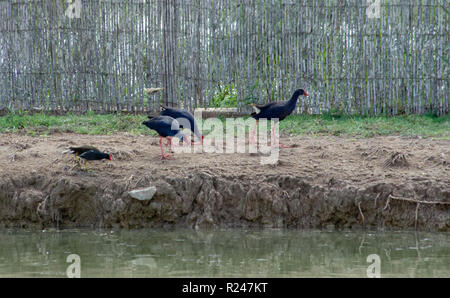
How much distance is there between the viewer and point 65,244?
690 centimetres

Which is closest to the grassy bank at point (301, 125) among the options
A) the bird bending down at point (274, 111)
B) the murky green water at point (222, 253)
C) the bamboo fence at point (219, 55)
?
the bamboo fence at point (219, 55)

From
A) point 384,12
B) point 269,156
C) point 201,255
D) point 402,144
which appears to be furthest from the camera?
point 384,12

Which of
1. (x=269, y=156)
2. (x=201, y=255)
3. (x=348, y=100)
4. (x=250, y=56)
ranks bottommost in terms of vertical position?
(x=201, y=255)

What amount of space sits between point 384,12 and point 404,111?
1.68m

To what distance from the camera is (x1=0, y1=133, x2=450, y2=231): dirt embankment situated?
7.39 metres

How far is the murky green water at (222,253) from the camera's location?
19.5ft

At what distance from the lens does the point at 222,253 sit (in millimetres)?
6516

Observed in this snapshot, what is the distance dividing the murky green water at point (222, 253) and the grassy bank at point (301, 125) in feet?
8.87

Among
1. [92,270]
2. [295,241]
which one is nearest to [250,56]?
[295,241]

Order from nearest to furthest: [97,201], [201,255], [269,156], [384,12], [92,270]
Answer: [92,270] → [201,255] → [97,201] → [269,156] → [384,12]

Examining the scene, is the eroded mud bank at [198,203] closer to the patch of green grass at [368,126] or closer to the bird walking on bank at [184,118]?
the bird walking on bank at [184,118]

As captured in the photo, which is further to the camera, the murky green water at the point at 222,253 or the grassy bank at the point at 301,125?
the grassy bank at the point at 301,125

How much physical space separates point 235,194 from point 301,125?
303 cm

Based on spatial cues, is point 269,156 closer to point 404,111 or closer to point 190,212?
point 190,212
